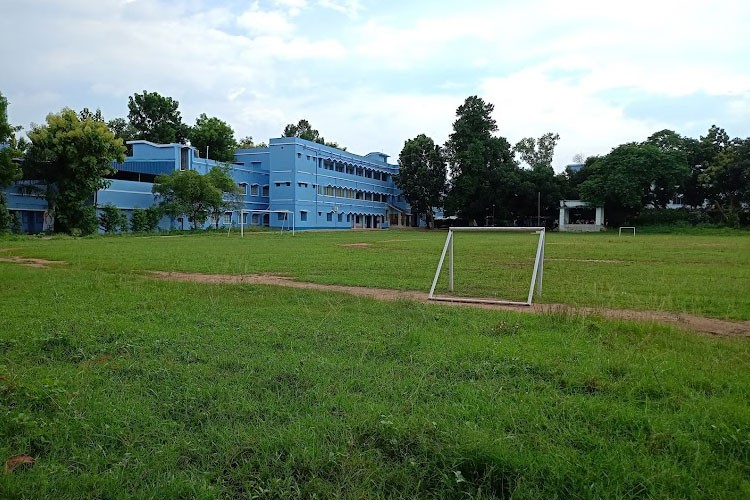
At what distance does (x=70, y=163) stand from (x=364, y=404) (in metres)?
38.9

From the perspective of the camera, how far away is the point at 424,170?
6931cm

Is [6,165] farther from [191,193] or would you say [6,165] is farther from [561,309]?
[561,309]

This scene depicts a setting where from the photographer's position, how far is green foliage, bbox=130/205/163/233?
4319cm

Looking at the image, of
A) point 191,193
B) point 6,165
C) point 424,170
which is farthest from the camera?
point 424,170

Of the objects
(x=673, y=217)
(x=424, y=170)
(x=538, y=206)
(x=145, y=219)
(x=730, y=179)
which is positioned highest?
(x=424, y=170)

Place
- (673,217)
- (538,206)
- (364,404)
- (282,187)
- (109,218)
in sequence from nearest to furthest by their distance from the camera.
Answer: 1. (364,404)
2. (109,218)
3. (673,217)
4. (282,187)
5. (538,206)

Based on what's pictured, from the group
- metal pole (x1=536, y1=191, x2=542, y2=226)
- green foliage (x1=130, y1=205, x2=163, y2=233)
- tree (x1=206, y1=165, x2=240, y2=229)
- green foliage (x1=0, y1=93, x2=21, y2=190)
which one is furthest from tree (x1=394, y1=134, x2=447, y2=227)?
green foliage (x1=0, y1=93, x2=21, y2=190)

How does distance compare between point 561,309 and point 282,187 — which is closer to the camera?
point 561,309

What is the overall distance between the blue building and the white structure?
24013 mm

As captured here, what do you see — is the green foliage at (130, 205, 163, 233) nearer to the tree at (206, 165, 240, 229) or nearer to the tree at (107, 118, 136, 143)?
the tree at (206, 165, 240, 229)

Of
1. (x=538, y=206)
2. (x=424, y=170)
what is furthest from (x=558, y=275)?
(x=424, y=170)

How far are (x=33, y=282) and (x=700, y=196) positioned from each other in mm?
65965

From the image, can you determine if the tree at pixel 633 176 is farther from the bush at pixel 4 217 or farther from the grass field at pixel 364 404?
→ the bush at pixel 4 217

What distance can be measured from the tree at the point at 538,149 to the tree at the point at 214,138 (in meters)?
38.1
